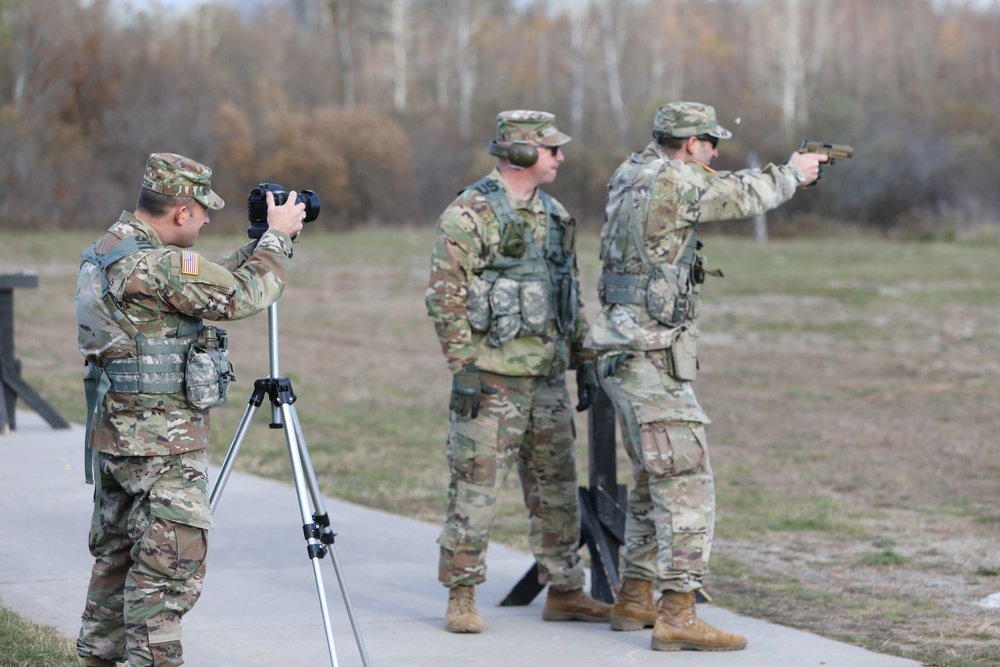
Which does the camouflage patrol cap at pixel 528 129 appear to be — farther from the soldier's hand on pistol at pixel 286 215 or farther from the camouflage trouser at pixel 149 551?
the camouflage trouser at pixel 149 551

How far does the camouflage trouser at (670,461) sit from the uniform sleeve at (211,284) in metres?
1.80

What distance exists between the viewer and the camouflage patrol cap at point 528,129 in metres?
6.31

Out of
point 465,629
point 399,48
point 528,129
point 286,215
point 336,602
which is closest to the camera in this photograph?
point 286,215

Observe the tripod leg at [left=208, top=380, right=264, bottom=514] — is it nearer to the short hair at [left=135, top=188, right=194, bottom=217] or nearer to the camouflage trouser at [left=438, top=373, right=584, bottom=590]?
the short hair at [left=135, top=188, right=194, bottom=217]

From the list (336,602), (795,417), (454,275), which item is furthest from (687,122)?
(795,417)

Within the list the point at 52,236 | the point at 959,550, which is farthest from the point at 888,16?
the point at 959,550

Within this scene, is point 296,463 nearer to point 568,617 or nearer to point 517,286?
point 517,286

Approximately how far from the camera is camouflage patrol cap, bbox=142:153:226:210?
15.8ft

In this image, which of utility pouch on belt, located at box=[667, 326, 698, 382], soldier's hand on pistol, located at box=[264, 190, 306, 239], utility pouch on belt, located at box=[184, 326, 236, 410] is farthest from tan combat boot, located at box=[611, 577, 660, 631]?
soldier's hand on pistol, located at box=[264, 190, 306, 239]

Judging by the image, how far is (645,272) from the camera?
6.02m

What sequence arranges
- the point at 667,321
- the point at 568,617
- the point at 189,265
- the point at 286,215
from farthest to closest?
the point at 568,617
the point at 667,321
the point at 286,215
the point at 189,265

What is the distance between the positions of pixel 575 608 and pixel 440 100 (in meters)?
52.7

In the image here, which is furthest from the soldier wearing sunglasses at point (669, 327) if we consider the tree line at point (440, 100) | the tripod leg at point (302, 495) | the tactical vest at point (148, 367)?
the tree line at point (440, 100)

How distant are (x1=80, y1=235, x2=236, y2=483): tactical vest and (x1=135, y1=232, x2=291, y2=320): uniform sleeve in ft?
0.41
